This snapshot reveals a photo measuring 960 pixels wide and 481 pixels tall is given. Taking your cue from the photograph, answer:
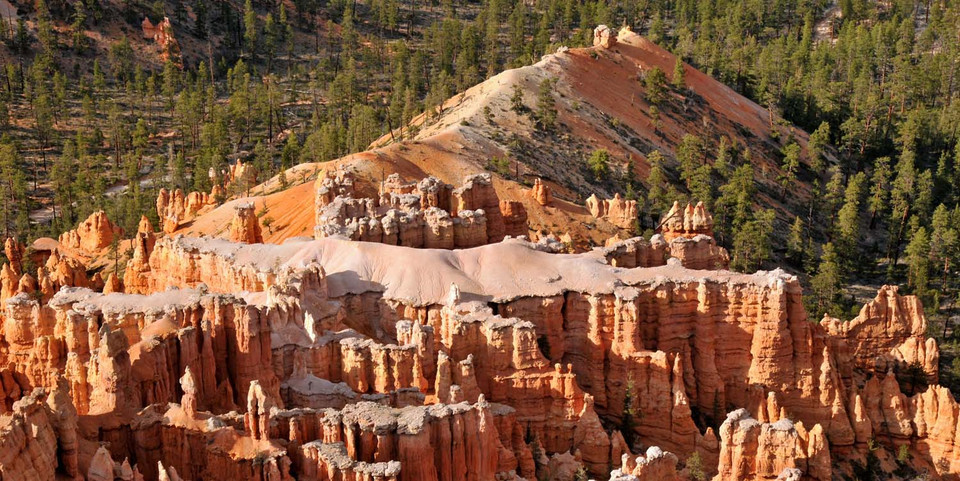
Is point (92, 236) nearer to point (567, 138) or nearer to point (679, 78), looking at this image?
point (567, 138)

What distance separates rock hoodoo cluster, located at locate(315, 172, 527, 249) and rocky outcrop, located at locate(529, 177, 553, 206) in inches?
383

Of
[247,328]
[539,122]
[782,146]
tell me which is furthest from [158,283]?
[782,146]

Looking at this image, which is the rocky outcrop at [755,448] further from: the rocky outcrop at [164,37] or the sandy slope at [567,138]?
the rocky outcrop at [164,37]

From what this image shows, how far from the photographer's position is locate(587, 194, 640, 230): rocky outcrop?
3728 inches

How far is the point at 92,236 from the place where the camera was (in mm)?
95938

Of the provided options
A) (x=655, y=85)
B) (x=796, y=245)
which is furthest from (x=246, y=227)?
(x=655, y=85)

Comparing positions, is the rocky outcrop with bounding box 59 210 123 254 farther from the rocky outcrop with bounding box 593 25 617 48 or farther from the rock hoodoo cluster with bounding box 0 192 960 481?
the rocky outcrop with bounding box 593 25 617 48

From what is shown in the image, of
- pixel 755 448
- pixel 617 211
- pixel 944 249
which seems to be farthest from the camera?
pixel 944 249

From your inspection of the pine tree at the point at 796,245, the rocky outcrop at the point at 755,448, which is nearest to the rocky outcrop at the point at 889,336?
the rocky outcrop at the point at 755,448

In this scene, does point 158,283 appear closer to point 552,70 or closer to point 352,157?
point 352,157

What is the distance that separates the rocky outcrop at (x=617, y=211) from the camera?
311 feet

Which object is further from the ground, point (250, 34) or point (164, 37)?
point (250, 34)

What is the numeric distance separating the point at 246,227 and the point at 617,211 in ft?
91.0

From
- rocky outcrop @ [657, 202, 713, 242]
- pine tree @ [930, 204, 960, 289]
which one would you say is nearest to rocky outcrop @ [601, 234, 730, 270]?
rocky outcrop @ [657, 202, 713, 242]
